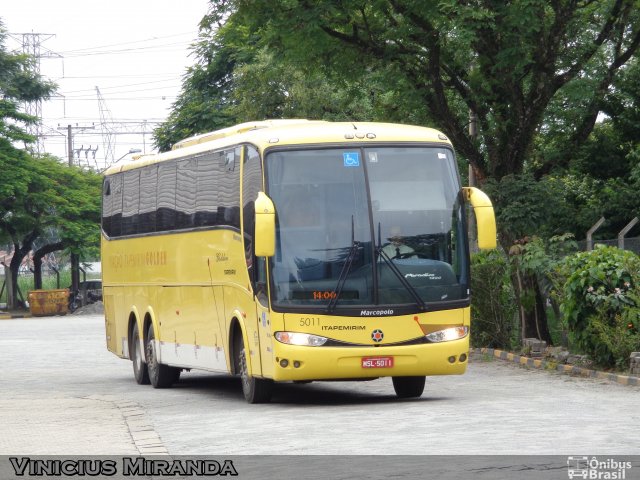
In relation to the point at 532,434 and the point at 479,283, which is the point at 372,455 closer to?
the point at 532,434

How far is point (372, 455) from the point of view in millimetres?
11312

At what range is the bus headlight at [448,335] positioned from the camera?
54.7 ft

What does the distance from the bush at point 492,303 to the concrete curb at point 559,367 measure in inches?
13.9

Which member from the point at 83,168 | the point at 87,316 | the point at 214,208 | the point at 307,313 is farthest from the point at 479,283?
the point at 83,168

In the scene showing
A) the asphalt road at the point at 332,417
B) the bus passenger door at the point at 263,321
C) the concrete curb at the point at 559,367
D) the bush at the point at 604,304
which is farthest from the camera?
the bush at the point at 604,304

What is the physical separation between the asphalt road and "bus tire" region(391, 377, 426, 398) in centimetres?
18

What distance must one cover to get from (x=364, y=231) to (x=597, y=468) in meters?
6.82

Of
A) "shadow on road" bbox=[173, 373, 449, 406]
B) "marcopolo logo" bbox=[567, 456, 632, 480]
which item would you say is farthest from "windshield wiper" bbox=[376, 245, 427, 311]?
"marcopolo logo" bbox=[567, 456, 632, 480]

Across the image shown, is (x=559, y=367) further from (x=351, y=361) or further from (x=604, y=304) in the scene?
(x=351, y=361)

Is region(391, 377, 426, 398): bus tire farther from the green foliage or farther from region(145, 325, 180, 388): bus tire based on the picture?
the green foliage

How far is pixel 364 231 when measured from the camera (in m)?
16.5

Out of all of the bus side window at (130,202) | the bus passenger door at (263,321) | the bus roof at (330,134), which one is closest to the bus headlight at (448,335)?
the bus passenger door at (263,321)

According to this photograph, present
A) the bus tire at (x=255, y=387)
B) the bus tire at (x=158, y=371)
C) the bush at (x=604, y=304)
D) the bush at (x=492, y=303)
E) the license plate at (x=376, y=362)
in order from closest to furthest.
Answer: the license plate at (x=376, y=362) < the bus tire at (x=255, y=387) < the bush at (x=604, y=304) < the bus tire at (x=158, y=371) < the bush at (x=492, y=303)

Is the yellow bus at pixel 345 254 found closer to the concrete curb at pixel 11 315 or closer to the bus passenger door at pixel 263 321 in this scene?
the bus passenger door at pixel 263 321
